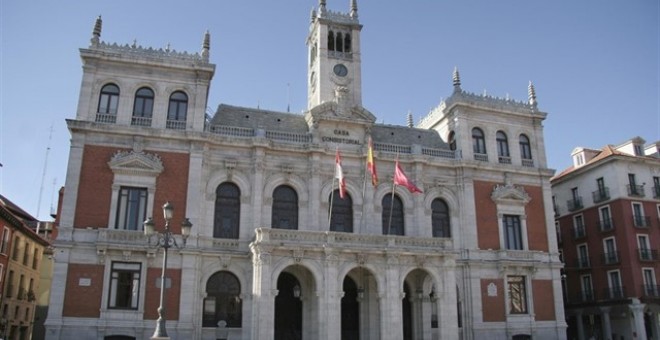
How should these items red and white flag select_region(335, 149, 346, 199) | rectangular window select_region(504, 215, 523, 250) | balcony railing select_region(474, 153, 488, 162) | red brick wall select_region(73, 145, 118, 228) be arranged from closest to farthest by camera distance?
1. red brick wall select_region(73, 145, 118, 228)
2. red and white flag select_region(335, 149, 346, 199)
3. rectangular window select_region(504, 215, 523, 250)
4. balcony railing select_region(474, 153, 488, 162)

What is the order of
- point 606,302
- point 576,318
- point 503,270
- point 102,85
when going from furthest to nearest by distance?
point 576,318
point 606,302
point 503,270
point 102,85

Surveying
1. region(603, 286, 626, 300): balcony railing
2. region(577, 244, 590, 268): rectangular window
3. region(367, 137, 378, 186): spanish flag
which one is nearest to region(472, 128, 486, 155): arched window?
region(367, 137, 378, 186): spanish flag

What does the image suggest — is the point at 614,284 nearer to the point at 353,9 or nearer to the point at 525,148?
the point at 525,148

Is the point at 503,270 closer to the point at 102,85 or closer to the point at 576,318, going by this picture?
the point at 576,318

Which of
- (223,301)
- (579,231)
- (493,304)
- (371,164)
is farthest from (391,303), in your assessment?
(579,231)

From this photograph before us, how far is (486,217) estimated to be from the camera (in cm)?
3597

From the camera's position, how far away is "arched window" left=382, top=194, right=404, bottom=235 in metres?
34.2

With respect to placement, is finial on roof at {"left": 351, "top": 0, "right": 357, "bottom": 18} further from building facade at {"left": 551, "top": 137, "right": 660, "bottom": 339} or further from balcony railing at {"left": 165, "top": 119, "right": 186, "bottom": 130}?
building facade at {"left": 551, "top": 137, "right": 660, "bottom": 339}

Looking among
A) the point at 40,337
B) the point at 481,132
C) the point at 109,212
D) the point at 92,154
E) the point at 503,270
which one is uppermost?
the point at 481,132

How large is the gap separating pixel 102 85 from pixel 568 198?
36.8 meters

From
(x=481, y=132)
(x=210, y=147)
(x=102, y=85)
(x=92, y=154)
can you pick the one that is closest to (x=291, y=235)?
(x=210, y=147)

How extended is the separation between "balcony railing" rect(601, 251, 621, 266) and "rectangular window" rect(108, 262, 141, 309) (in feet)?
108

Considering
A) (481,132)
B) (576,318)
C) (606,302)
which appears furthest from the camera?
(576,318)

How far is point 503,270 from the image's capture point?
114 ft
